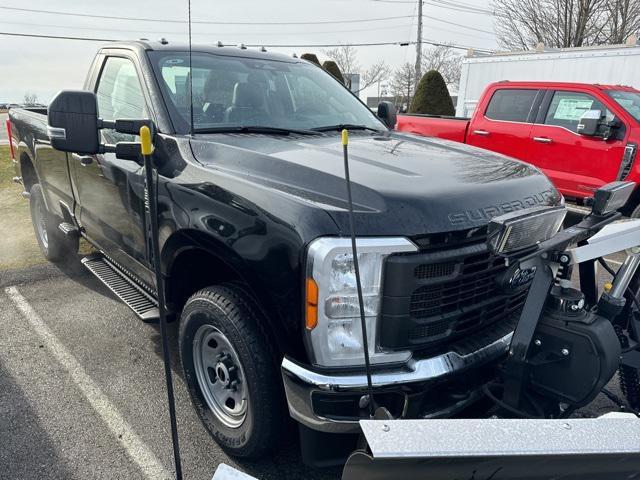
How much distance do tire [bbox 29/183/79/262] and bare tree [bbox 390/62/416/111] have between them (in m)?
45.5

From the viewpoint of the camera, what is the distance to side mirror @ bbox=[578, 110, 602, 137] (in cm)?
689

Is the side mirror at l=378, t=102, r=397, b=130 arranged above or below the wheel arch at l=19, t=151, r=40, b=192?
above

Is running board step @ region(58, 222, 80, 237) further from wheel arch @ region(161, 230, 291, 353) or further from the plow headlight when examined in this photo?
the plow headlight

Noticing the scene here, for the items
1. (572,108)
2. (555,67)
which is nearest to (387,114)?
(572,108)

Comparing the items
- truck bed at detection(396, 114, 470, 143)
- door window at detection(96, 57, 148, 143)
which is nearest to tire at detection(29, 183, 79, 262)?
door window at detection(96, 57, 148, 143)

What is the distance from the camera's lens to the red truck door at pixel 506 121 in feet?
26.1

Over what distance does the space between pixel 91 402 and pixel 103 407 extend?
11 centimetres

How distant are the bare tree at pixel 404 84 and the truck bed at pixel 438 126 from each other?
134ft

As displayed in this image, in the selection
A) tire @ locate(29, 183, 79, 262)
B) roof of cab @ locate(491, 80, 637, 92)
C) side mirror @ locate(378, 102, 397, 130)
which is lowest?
tire @ locate(29, 183, 79, 262)

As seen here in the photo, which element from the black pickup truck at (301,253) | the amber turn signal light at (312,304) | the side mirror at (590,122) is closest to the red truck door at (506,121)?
the side mirror at (590,122)

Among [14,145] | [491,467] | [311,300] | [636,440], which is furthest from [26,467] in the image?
[14,145]

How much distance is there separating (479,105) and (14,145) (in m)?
6.69

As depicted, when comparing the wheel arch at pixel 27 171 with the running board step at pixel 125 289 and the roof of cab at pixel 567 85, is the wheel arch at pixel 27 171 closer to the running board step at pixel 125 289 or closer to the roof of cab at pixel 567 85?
the running board step at pixel 125 289

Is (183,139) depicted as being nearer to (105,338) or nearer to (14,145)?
(105,338)
